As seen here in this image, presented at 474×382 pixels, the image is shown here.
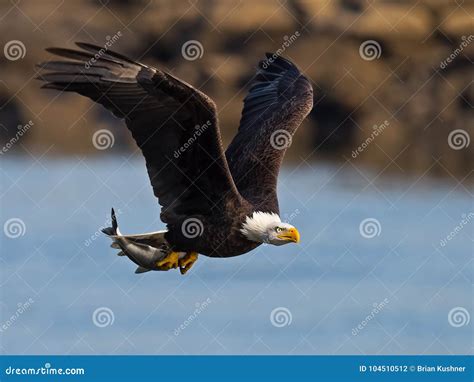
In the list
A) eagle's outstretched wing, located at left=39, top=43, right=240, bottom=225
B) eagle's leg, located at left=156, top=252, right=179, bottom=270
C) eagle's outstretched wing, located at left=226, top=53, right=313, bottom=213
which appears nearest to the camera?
eagle's outstretched wing, located at left=39, top=43, right=240, bottom=225

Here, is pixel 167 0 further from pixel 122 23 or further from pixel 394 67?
pixel 394 67

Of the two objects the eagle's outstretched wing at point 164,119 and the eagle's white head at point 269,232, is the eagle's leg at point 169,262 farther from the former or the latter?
the eagle's white head at point 269,232

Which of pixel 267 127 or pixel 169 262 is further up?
pixel 267 127

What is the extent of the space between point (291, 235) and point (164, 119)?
99 cm

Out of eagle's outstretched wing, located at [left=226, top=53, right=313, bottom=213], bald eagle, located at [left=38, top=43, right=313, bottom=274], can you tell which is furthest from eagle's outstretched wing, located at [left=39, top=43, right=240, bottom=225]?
eagle's outstretched wing, located at [left=226, top=53, right=313, bottom=213]

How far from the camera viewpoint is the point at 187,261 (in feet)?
23.0

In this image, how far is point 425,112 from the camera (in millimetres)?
15867

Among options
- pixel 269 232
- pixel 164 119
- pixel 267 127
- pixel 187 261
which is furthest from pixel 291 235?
pixel 267 127

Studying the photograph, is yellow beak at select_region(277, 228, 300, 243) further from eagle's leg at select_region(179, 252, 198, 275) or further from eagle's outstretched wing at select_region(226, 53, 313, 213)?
eagle's leg at select_region(179, 252, 198, 275)

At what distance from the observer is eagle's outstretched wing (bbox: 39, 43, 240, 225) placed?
20.0ft

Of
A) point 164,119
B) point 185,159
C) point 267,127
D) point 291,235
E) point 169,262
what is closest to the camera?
point 164,119

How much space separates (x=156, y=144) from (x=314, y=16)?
8974 millimetres

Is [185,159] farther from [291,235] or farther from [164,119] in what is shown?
[291,235]

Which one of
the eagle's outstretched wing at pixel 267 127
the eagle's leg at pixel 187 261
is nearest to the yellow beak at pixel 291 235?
the eagle's outstretched wing at pixel 267 127
